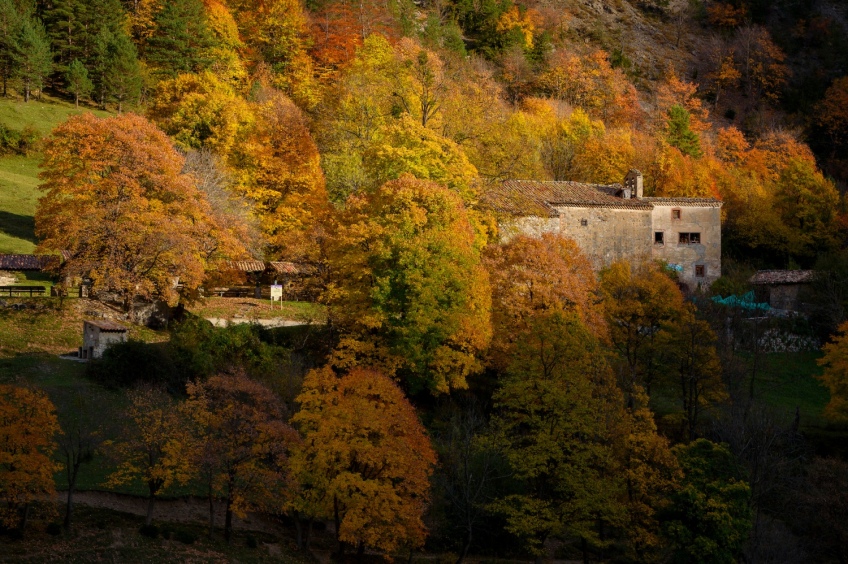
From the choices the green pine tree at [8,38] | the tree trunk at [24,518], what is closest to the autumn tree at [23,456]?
the tree trunk at [24,518]

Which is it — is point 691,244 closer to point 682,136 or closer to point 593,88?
point 682,136

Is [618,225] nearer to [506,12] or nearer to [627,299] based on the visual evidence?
[627,299]

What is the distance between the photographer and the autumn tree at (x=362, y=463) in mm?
33062

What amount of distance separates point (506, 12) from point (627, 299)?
75.5 m

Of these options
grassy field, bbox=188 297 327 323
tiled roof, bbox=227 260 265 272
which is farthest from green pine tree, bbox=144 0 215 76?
grassy field, bbox=188 297 327 323

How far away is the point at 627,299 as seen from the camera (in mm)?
48219

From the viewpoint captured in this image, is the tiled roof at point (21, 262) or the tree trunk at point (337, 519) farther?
the tiled roof at point (21, 262)

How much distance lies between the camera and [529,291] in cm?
4541

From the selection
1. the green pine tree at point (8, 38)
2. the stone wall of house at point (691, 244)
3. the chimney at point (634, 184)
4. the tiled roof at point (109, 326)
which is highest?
the green pine tree at point (8, 38)

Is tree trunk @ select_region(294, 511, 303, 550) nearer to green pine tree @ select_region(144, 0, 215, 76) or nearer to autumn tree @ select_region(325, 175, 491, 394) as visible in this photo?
autumn tree @ select_region(325, 175, 491, 394)

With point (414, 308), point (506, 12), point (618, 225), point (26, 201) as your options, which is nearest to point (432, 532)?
point (414, 308)

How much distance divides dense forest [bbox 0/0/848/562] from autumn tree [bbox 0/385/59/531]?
0.09 metres

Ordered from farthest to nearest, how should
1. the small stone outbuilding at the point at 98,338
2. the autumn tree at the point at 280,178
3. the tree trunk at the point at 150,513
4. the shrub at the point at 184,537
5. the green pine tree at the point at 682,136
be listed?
the green pine tree at the point at 682,136 < the autumn tree at the point at 280,178 < the small stone outbuilding at the point at 98,338 < the tree trunk at the point at 150,513 < the shrub at the point at 184,537

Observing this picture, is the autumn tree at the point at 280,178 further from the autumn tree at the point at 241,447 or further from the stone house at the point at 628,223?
the autumn tree at the point at 241,447
